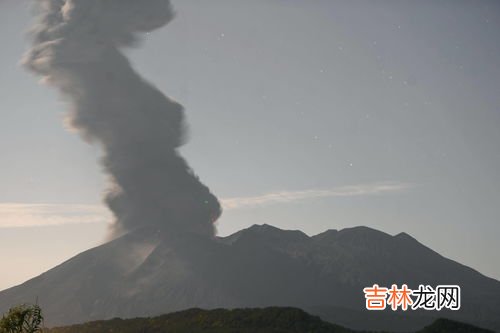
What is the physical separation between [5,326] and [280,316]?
5294 centimetres

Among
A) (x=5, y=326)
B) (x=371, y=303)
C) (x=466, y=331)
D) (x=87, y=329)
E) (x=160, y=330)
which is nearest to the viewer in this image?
(x=5, y=326)

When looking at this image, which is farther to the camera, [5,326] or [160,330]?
[160,330]

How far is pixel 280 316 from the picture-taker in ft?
287

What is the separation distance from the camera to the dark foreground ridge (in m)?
79.5

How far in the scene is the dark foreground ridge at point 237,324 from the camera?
79500 mm

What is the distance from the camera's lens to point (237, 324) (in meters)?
85.8

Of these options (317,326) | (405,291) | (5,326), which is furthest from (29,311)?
(317,326)

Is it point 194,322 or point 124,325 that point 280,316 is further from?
point 124,325

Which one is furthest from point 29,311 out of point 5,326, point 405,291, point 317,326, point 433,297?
point 317,326

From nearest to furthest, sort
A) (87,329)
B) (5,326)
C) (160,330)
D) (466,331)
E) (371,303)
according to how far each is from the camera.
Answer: (5,326) → (371,303) → (466,331) → (160,330) → (87,329)

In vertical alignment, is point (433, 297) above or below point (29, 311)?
above

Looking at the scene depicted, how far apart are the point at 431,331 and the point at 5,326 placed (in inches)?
2385

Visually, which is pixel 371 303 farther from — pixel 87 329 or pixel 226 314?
pixel 87 329

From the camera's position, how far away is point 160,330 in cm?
8419
